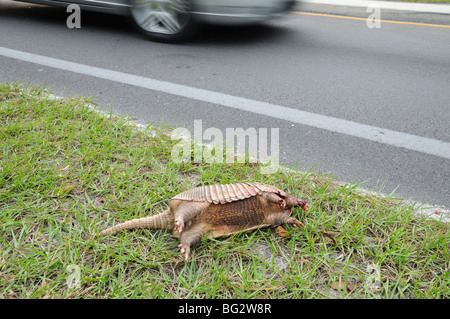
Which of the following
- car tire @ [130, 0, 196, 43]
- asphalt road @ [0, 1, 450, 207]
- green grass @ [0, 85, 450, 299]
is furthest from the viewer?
car tire @ [130, 0, 196, 43]

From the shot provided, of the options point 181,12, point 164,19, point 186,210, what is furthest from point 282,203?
point 164,19

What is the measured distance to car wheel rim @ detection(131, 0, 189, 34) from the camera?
187 inches

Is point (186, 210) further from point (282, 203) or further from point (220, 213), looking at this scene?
point (282, 203)

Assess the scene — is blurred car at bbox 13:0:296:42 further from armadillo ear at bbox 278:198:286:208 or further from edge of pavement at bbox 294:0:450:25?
armadillo ear at bbox 278:198:286:208

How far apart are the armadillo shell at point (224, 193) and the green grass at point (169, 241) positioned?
225 millimetres

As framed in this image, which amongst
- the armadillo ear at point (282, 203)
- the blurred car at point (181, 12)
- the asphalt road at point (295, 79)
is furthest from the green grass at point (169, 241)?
the blurred car at point (181, 12)

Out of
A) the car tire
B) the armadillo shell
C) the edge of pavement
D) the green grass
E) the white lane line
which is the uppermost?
the edge of pavement

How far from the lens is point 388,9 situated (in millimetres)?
6840

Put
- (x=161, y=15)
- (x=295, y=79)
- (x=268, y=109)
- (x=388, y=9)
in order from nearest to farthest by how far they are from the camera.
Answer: (x=268, y=109) < (x=295, y=79) < (x=161, y=15) < (x=388, y=9)

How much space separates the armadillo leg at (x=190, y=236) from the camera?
5.79ft

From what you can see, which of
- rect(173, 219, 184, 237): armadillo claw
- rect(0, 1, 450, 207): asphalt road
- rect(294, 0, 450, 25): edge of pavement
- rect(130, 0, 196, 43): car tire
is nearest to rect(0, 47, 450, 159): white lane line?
rect(0, 1, 450, 207): asphalt road

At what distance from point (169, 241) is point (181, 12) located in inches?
147

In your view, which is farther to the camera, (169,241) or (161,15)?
(161,15)

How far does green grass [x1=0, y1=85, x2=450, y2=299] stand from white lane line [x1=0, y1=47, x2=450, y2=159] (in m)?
0.83
